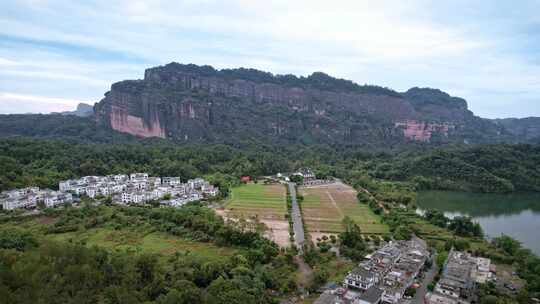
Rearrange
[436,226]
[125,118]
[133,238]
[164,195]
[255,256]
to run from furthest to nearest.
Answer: [125,118] < [164,195] < [436,226] < [133,238] < [255,256]

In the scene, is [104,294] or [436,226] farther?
[436,226]

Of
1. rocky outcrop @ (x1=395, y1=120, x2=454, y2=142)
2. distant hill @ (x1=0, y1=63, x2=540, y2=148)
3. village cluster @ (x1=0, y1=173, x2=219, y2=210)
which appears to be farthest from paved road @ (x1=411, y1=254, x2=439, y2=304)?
rocky outcrop @ (x1=395, y1=120, x2=454, y2=142)

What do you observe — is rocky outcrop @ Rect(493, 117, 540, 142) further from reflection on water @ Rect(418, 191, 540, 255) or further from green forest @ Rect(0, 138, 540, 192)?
reflection on water @ Rect(418, 191, 540, 255)

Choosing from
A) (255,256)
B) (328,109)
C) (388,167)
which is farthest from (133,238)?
(328,109)

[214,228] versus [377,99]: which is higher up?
[377,99]

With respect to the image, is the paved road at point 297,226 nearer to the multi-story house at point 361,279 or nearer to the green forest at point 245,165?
the multi-story house at point 361,279

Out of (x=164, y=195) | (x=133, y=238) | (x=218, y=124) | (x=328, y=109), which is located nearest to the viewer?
(x=133, y=238)

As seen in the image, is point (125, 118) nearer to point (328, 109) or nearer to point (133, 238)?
point (328, 109)

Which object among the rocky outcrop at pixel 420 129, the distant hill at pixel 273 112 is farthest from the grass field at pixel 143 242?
the rocky outcrop at pixel 420 129
